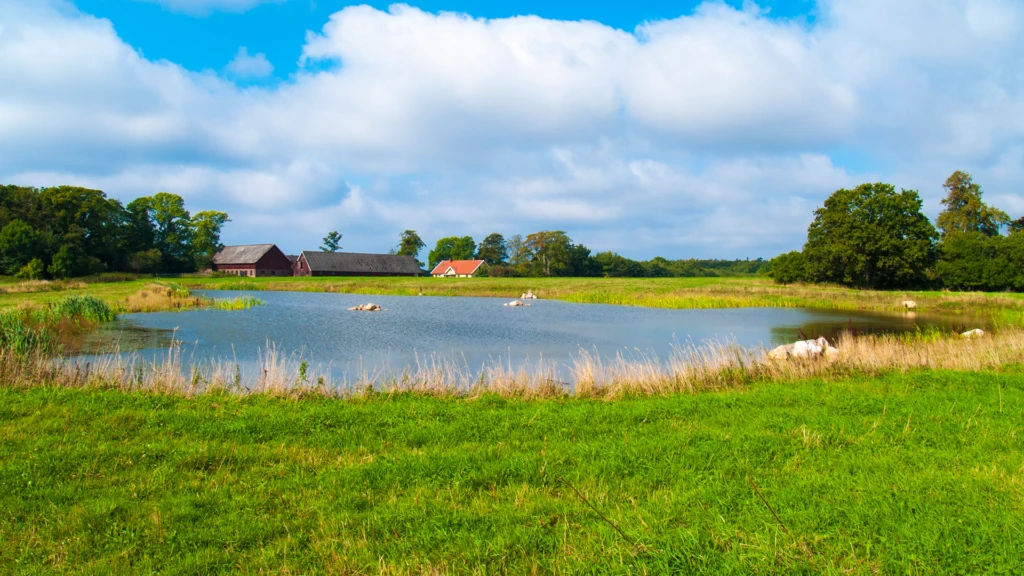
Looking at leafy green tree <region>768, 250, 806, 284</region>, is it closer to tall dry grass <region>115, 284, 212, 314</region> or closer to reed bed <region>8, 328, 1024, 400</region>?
reed bed <region>8, 328, 1024, 400</region>

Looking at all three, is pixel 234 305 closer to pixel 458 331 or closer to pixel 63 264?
pixel 458 331

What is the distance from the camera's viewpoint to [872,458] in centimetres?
530

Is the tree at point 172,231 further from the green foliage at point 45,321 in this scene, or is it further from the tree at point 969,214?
the tree at point 969,214

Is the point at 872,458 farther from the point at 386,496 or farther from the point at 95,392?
the point at 95,392

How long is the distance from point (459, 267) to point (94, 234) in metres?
52.2

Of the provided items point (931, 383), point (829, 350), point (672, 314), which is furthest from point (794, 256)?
point (931, 383)

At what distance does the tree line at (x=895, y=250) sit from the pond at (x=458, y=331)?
19.4m

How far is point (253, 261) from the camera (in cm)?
8456

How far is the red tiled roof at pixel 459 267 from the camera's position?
319 feet

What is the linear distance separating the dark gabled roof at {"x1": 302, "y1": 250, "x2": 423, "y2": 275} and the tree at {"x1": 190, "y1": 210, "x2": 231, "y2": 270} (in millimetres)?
15930

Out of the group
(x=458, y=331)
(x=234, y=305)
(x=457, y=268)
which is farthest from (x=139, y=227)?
(x=458, y=331)

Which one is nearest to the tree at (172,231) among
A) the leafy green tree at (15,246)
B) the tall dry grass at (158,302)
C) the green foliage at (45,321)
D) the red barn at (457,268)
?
the leafy green tree at (15,246)

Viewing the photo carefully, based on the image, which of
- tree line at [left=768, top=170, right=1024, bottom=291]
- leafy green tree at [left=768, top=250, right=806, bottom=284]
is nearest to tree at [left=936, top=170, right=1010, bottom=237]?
tree line at [left=768, top=170, right=1024, bottom=291]

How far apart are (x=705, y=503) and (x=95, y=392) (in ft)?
28.2
